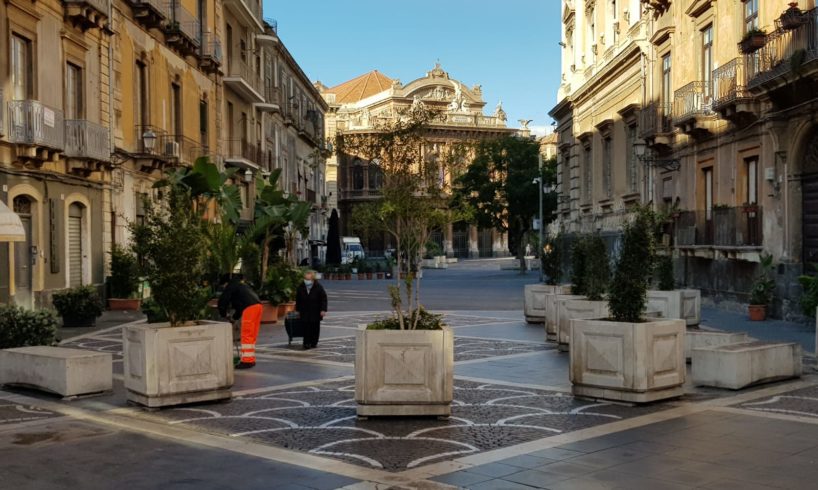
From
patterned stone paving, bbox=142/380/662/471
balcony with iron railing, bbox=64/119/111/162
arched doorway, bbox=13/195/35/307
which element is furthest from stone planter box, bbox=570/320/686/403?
balcony with iron railing, bbox=64/119/111/162

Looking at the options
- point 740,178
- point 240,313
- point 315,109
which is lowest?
point 240,313

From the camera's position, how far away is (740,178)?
22.8 meters

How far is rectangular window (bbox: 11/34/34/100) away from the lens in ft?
66.3

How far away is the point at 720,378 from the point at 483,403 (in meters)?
3.07

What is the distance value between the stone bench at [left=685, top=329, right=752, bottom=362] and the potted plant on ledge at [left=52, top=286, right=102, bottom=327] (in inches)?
528

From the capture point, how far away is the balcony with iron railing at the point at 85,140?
73.6 feet

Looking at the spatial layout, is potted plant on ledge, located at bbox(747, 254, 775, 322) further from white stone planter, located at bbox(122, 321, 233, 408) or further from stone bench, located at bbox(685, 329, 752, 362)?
white stone planter, located at bbox(122, 321, 233, 408)

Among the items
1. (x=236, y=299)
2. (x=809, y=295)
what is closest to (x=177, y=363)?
(x=236, y=299)

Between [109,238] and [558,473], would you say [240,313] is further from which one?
[109,238]

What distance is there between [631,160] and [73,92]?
1902 cm

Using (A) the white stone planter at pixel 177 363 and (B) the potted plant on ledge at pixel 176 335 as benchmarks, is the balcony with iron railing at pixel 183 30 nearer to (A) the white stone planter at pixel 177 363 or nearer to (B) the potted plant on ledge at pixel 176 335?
(B) the potted plant on ledge at pixel 176 335

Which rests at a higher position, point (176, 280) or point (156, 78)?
point (156, 78)

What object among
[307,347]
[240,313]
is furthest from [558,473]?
[307,347]

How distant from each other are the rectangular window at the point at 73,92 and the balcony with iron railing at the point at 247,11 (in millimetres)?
16082
